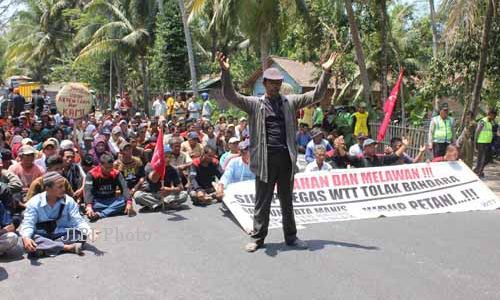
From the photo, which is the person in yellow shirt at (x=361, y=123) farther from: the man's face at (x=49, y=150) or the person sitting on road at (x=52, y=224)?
the person sitting on road at (x=52, y=224)

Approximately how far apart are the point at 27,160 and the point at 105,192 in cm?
127

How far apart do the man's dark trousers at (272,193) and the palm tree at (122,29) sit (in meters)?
24.0

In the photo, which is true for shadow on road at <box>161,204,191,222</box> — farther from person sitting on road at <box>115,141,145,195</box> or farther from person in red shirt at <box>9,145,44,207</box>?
person in red shirt at <box>9,145,44,207</box>

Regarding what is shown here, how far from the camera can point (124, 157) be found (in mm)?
9906

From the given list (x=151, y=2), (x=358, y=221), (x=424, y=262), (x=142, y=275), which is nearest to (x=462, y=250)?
(x=424, y=262)

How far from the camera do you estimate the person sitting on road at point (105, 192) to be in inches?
335

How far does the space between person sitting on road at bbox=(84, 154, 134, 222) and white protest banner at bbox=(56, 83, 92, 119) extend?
290cm

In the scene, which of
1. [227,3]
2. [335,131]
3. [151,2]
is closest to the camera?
[335,131]

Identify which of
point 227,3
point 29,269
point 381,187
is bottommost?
point 29,269

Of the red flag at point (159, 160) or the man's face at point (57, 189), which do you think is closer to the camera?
the man's face at point (57, 189)

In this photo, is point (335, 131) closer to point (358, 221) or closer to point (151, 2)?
point (358, 221)

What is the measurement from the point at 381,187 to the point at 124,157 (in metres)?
4.40

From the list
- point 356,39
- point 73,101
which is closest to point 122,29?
point 356,39

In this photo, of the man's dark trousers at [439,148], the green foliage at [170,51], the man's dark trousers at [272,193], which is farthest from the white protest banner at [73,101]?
the green foliage at [170,51]
